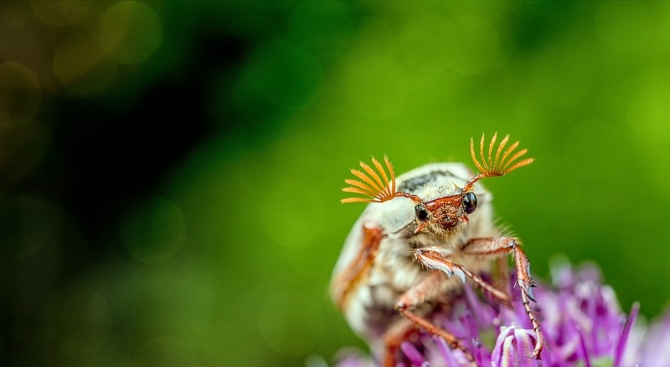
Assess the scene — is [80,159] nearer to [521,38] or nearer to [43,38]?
[43,38]

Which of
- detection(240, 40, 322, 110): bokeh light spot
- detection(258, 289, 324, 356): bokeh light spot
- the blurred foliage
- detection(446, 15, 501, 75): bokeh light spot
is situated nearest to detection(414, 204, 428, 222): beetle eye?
the blurred foliage

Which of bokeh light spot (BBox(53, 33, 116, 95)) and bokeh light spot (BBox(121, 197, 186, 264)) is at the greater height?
bokeh light spot (BBox(53, 33, 116, 95))

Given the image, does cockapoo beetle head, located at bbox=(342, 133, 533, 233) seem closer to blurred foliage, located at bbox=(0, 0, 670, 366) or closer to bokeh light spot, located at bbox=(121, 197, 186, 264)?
blurred foliage, located at bbox=(0, 0, 670, 366)

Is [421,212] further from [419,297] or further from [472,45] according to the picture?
[472,45]

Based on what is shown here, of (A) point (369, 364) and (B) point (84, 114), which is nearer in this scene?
(A) point (369, 364)

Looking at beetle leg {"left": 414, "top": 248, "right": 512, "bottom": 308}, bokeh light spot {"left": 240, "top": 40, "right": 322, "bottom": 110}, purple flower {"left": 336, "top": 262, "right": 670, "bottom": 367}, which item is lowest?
purple flower {"left": 336, "top": 262, "right": 670, "bottom": 367}

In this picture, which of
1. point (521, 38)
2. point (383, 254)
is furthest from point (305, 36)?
point (383, 254)

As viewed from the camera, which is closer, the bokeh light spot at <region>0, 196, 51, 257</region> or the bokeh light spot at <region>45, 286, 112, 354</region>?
the bokeh light spot at <region>45, 286, 112, 354</region>
